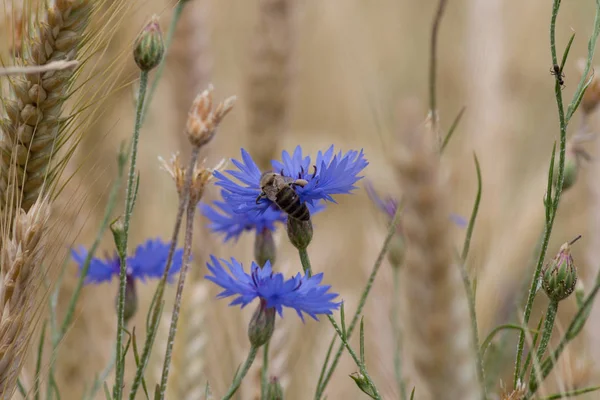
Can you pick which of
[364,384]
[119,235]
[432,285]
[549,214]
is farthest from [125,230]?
[432,285]

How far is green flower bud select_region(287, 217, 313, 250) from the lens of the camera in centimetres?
76

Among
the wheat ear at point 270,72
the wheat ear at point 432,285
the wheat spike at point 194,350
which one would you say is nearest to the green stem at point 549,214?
the wheat ear at point 432,285

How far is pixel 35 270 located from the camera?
740 mm

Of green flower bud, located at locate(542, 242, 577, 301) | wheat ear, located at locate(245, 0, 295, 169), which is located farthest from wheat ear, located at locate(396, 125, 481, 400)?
wheat ear, located at locate(245, 0, 295, 169)

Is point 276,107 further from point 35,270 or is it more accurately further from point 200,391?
point 35,270

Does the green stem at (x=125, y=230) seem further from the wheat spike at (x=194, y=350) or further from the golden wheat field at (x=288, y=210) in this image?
the wheat spike at (x=194, y=350)

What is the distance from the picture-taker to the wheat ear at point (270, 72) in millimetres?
1731

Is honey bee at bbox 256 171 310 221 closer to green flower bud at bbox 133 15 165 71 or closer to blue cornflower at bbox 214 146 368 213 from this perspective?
blue cornflower at bbox 214 146 368 213

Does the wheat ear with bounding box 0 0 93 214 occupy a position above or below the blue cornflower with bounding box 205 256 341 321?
above

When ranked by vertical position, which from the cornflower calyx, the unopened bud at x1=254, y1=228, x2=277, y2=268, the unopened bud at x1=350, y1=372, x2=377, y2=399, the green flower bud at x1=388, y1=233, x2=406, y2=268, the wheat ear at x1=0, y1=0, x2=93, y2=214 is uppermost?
the wheat ear at x1=0, y1=0, x2=93, y2=214

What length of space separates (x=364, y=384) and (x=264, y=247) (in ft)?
0.81

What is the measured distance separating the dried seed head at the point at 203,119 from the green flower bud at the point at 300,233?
117 millimetres

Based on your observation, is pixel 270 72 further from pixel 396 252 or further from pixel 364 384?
pixel 364 384

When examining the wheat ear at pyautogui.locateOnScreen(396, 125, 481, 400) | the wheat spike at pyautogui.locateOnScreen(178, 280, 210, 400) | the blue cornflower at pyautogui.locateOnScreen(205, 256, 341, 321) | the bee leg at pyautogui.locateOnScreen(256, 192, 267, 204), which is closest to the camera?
the blue cornflower at pyautogui.locateOnScreen(205, 256, 341, 321)
